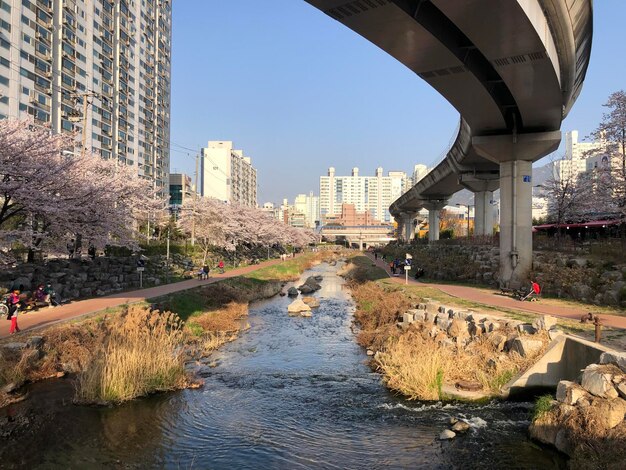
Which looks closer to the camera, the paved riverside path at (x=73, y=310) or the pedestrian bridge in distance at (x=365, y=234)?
the paved riverside path at (x=73, y=310)

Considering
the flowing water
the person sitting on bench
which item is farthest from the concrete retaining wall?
the person sitting on bench

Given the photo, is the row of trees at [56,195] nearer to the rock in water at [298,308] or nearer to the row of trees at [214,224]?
the rock in water at [298,308]

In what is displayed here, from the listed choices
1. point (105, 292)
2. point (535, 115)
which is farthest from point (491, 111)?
point (105, 292)

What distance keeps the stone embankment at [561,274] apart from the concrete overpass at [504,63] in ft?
6.00

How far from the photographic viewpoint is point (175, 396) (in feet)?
44.0

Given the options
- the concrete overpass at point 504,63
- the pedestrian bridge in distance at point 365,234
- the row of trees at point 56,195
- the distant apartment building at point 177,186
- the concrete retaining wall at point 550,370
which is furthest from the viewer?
the pedestrian bridge in distance at point 365,234

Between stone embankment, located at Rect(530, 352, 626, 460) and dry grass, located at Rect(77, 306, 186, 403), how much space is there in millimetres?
9758

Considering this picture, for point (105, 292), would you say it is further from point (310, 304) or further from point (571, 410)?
point (571, 410)

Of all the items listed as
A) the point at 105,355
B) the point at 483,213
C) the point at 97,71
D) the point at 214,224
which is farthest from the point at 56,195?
the point at 97,71

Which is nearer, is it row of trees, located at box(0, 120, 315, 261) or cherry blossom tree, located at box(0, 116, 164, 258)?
cherry blossom tree, located at box(0, 116, 164, 258)

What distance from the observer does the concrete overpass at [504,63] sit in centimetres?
1349

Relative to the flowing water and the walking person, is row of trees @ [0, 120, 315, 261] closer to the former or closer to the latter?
the walking person

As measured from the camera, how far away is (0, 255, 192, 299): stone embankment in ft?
77.2

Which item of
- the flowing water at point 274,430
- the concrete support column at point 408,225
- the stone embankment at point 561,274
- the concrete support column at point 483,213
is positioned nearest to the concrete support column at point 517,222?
the stone embankment at point 561,274
